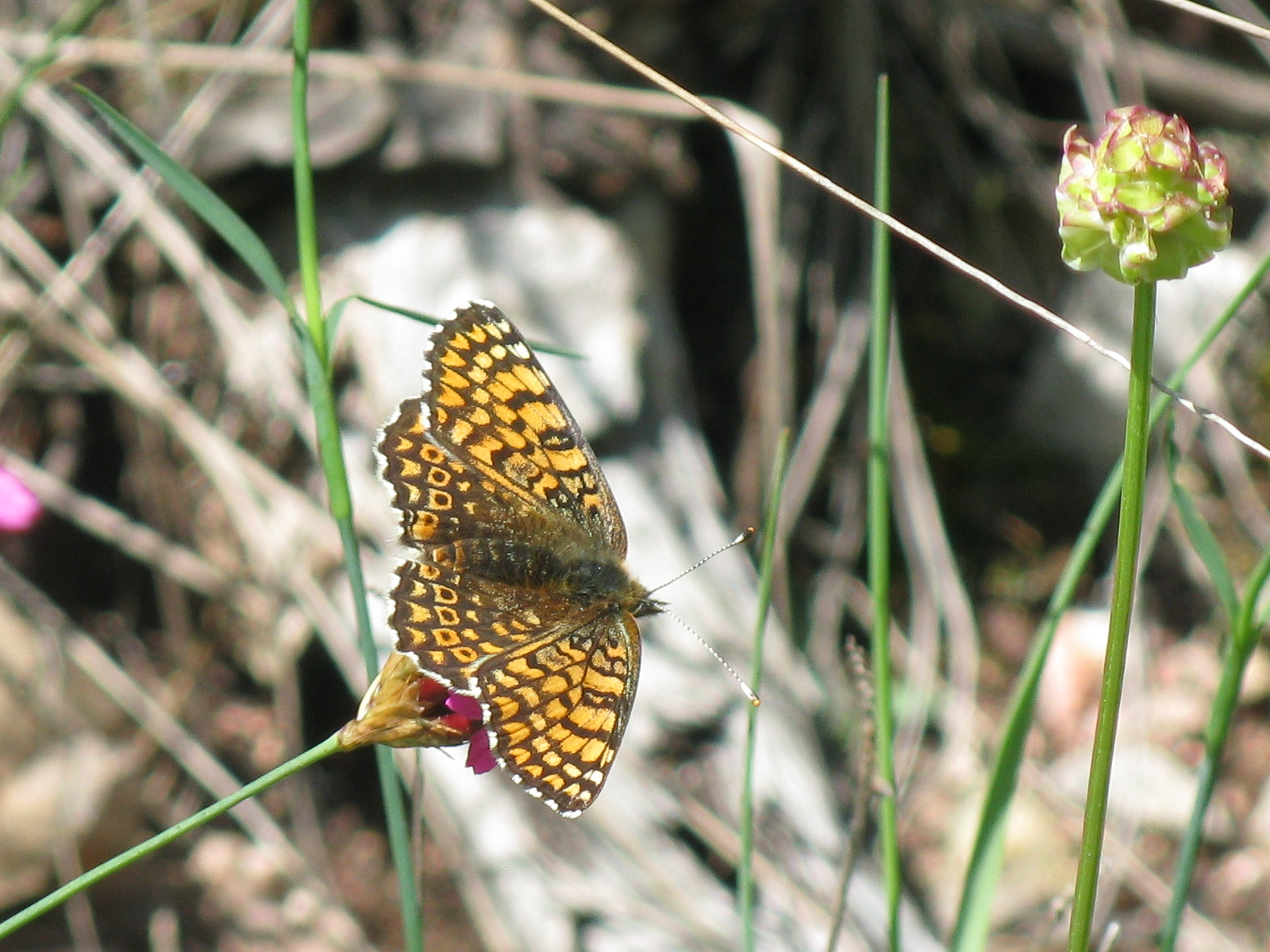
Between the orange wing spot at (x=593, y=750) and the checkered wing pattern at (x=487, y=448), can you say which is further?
the checkered wing pattern at (x=487, y=448)

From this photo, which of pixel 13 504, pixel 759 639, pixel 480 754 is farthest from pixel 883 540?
pixel 13 504

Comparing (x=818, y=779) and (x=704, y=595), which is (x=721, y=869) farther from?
(x=704, y=595)

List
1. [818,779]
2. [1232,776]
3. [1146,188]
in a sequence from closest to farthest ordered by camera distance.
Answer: [1146,188]
[818,779]
[1232,776]

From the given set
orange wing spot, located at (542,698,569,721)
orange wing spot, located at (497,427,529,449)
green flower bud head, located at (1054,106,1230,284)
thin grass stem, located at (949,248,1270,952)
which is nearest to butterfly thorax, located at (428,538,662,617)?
orange wing spot, located at (497,427,529,449)

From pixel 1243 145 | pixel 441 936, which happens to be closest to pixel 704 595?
pixel 441 936

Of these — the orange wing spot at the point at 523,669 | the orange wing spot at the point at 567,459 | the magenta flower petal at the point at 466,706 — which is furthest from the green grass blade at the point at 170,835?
the orange wing spot at the point at 567,459

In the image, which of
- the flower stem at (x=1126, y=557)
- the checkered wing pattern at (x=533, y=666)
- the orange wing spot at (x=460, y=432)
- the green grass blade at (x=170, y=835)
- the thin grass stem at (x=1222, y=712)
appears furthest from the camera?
the orange wing spot at (x=460, y=432)

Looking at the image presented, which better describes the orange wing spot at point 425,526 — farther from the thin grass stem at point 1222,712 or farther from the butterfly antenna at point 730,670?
the thin grass stem at point 1222,712
